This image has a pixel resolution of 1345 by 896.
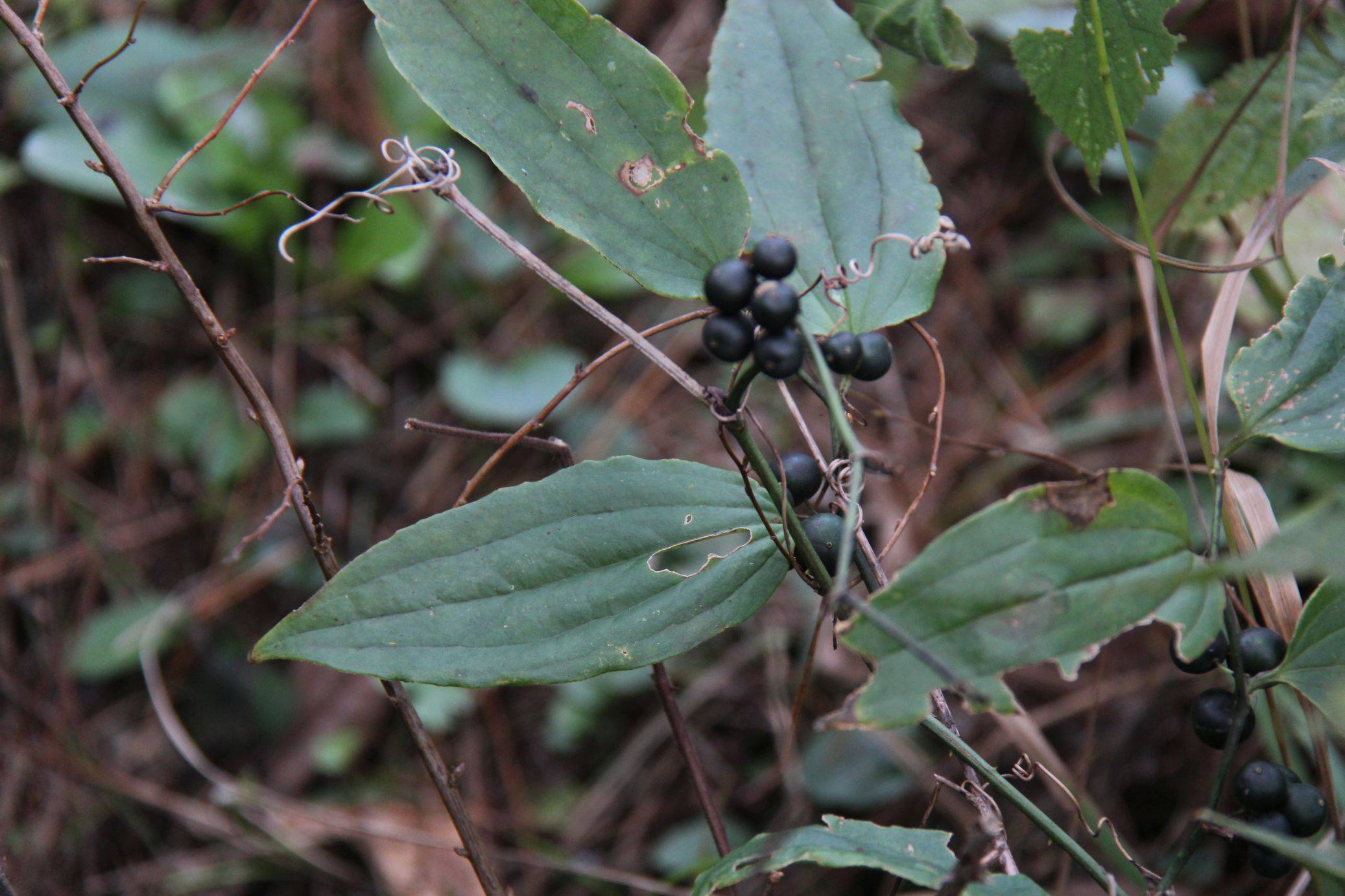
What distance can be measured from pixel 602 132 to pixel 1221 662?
936 millimetres

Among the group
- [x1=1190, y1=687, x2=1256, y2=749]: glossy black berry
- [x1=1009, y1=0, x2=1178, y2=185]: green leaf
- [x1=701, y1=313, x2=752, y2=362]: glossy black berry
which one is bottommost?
[x1=1190, y1=687, x2=1256, y2=749]: glossy black berry

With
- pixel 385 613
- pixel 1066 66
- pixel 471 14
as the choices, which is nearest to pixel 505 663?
pixel 385 613

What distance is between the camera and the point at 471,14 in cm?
108

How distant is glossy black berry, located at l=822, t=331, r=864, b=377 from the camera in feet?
3.24

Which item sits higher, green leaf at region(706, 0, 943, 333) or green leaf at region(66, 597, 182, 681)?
green leaf at region(706, 0, 943, 333)

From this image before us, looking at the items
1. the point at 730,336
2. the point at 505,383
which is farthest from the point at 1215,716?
the point at 505,383

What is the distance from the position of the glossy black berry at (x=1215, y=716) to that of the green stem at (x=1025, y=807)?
0.21m

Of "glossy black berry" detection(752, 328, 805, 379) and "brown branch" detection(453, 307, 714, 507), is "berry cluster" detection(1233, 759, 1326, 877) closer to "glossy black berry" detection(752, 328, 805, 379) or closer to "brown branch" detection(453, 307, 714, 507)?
"glossy black berry" detection(752, 328, 805, 379)

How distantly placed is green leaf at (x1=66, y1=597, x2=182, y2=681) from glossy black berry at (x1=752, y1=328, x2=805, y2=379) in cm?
205

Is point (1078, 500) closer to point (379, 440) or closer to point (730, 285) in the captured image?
point (730, 285)

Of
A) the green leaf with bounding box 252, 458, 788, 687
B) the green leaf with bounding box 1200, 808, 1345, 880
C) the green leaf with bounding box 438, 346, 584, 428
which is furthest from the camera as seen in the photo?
the green leaf with bounding box 438, 346, 584, 428

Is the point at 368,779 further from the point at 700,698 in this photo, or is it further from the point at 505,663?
the point at 505,663

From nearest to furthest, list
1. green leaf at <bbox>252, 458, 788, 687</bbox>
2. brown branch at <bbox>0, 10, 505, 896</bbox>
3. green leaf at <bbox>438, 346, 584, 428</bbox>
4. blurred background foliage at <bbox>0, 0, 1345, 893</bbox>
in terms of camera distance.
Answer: green leaf at <bbox>252, 458, 788, 687</bbox> < brown branch at <bbox>0, 10, 505, 896</bbox> < blurred background foliage at <bbox>0, 0, 1345, 893</bbox> < green leaf at <bbox>438, 346, 584, 428</bbox>

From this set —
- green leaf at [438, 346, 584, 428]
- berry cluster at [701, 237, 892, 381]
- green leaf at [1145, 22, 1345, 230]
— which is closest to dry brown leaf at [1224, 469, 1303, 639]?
green leaf at [1145, 22, 1345, 230]
